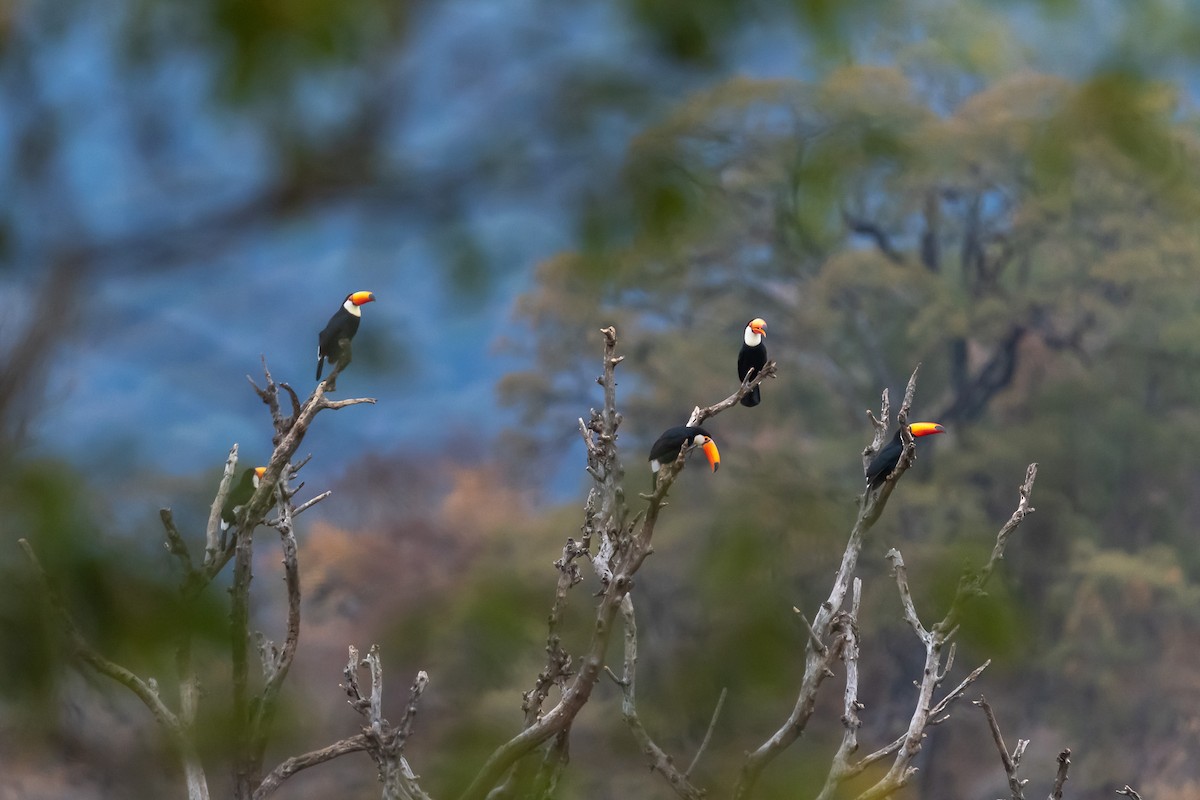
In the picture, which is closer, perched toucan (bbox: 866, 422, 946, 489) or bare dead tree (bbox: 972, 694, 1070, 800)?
bare dead tree (bbox: 972, 694, 1070, 800)

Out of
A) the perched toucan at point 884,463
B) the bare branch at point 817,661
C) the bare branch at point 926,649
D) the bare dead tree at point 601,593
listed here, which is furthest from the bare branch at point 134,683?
the perched toucan at point 884,463

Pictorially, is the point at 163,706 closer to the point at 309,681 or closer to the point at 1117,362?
the point at 309,681

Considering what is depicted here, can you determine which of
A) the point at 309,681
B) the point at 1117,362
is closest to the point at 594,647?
the point at 309,681

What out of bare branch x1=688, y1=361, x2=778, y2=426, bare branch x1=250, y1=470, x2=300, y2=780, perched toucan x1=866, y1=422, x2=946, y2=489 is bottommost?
perched toucan x1=866, y1=422, x2=946, y2=489

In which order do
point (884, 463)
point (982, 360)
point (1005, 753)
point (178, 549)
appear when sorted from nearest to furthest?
1. point (178, 549)
2. point (1005, 753)
3. point (884, 463)
4. point (982, 360)

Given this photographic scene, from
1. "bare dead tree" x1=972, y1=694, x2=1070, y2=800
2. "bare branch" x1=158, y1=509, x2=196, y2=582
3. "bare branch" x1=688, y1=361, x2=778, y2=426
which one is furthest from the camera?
"bare branch" x1=688, y1=361, x2=778, y2=426

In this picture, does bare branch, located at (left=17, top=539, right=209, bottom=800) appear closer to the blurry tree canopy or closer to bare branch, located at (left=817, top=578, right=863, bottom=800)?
bare branch, located at (left=817, top=578, right=863, bottom=800)

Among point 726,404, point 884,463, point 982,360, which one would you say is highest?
point 726,404

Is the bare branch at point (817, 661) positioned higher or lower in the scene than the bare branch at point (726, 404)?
lower

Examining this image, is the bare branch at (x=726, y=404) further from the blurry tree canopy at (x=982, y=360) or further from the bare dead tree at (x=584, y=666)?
the blurry tree canopy at (x=982, y=360)

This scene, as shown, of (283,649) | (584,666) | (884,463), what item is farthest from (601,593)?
(884,463)

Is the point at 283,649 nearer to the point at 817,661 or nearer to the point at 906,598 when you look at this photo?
the point at 817,661

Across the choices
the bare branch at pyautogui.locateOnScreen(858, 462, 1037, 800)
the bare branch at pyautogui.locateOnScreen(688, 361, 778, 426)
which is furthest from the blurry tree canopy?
the bare branch at pyautogui.locateOnScreen(858, 462, 1037, 800)

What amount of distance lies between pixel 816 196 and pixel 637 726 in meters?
1.34
